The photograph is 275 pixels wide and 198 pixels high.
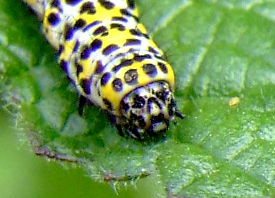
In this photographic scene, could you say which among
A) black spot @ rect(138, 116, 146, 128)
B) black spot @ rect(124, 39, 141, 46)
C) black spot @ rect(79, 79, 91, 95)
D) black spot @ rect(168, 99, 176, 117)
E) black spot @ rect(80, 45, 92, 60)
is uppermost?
black spot @ rect(124, 39, 141, 46)

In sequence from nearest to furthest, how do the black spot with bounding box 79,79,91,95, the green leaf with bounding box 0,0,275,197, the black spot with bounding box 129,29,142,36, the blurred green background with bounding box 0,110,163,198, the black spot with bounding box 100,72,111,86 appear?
the green leaf with bounding box 0,0,275,197, the black spot with bounding box 100,72,111,86, the black spot with bounding box 79,79,91,95, the black spot with bounding box 129,29,142,36, the blurred green background with bounding box 0,110,163,198

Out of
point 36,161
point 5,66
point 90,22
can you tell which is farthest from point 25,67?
point 36,161

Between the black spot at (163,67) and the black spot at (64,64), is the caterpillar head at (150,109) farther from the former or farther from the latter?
the black spot at (64,64)

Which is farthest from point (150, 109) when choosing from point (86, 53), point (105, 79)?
point (86, 53)

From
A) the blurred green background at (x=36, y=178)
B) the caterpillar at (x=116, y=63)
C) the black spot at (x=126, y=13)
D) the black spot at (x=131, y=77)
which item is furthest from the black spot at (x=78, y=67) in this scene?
the blurred green background at (x=36, y=178)

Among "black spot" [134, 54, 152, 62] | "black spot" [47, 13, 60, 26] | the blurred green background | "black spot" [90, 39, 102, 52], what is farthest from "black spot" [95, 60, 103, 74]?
the blurred green background

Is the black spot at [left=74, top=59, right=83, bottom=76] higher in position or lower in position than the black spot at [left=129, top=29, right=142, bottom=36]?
lower

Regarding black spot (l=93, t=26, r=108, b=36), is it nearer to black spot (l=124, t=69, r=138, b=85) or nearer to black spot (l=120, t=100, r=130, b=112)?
black spot (l=124, t=69, r=138, b=85)
